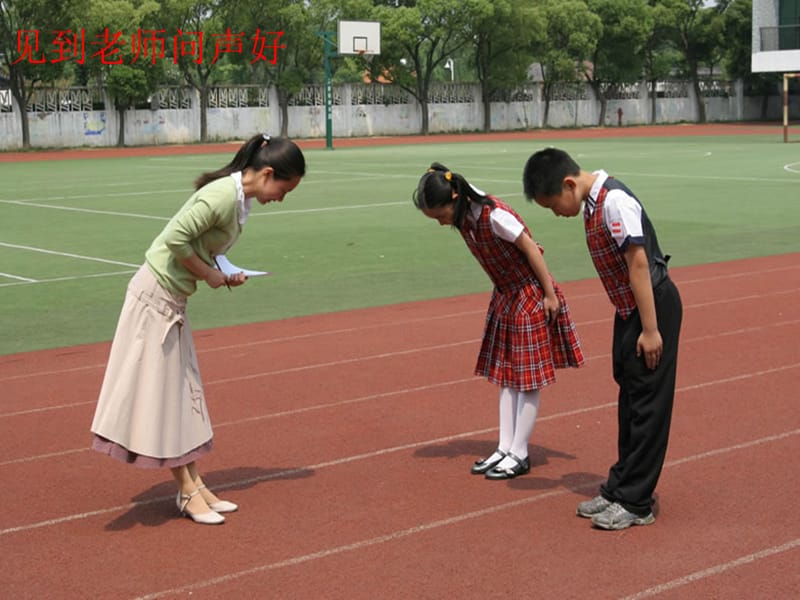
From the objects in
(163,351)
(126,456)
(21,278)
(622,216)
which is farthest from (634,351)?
(21,278)

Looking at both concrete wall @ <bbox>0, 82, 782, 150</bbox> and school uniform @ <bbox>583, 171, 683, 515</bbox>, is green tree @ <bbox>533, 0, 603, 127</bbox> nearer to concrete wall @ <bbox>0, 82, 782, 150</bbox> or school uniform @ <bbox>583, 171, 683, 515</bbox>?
concrete wall @ <bbox>0, 82, 782, 150</bbox>

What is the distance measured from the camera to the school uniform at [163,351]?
5285 millimetres

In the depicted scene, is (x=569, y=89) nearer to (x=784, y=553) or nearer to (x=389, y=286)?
(x=389, y=286)

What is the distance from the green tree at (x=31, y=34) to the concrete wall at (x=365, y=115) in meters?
2.19

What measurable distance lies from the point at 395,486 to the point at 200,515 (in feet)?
3.31

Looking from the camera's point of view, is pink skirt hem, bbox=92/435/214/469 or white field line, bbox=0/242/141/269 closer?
pink skirt hem, bbox=92/435/214/469

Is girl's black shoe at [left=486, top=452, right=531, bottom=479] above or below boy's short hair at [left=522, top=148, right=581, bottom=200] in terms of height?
below

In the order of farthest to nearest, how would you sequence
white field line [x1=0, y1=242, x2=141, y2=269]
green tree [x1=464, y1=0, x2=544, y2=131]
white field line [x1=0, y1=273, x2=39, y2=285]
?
1. green tree [x1=464, y1=0, x2=544, y2=131]
2. white field line [x1=0, y1=242, x2=141, y2=269]
3. white field line [x1=0, y1=273, x2=39, y2=285]

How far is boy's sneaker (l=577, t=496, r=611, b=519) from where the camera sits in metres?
5.43

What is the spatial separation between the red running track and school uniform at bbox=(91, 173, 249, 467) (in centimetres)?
42

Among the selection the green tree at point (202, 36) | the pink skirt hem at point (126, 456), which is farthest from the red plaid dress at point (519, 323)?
the green tree at point (202, 36)

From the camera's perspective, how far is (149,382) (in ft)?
17.5

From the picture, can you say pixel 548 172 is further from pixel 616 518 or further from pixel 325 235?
pixel 325 235

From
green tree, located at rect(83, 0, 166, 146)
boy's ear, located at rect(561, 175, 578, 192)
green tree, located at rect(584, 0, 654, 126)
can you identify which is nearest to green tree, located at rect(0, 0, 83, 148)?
green tree, located at rect(83, 0, 166, 146)
